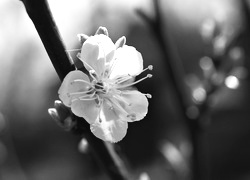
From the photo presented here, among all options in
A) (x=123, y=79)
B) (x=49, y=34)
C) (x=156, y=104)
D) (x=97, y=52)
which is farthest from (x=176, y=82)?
(x=156, y=104)

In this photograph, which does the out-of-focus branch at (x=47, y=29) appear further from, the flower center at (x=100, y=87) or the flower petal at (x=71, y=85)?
the flower center at (x=100, y=87)

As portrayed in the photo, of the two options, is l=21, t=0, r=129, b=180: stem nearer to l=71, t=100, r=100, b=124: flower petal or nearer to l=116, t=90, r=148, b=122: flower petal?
l=71, t=100, r=100, b=124: flower petal

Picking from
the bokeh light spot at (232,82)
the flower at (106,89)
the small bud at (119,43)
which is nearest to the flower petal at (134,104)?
the flower at (106,89)

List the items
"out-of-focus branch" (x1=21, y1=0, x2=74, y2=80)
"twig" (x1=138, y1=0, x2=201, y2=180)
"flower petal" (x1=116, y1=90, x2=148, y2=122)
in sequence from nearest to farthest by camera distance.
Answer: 1. "out-of-focus branch" (x1=21, y1=0, x2=74, y2=80)
2. "flower petal" (x1=116, y1=90, x2=148, y2=122)
3. "twig" (x1=138, y1=0, x2=201, y2=180)

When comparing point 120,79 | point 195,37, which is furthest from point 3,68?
point 195,37

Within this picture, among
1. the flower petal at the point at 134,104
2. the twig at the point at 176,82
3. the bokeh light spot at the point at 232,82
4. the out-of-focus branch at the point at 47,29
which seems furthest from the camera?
the bokeh light spot at the point at 232,82

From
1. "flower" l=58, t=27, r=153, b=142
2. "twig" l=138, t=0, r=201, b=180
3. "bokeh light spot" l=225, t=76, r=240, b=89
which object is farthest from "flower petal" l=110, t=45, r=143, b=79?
"bokeh light spot" l=225, t=76, r=240, b=89

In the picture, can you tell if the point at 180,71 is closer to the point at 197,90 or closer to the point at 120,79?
→ the point at 197,90

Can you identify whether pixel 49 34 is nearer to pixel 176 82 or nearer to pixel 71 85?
pixel 71 85
